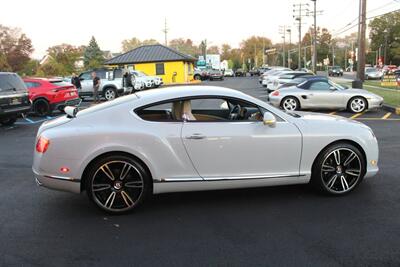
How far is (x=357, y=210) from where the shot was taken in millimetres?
5152

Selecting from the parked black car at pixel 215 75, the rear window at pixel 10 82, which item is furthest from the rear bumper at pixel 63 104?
the parked black car at pixel 215 75

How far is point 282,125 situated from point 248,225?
1364 millimetres

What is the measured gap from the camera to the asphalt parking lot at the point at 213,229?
4.01m

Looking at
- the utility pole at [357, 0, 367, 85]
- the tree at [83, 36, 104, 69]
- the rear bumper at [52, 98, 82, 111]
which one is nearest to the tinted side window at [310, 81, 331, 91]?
the rear bumper at [52, 98, 82, 111]

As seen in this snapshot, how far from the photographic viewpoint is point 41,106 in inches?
666

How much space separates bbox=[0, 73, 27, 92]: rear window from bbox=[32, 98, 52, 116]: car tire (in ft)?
10.4

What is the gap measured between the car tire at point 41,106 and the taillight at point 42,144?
12.2 m

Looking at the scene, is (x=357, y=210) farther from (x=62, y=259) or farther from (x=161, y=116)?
(x=62, y=259)

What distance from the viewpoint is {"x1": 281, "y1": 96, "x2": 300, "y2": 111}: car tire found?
16.3 meters

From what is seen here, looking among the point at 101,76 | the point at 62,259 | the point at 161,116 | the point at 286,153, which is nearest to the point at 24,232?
the point at 62,259

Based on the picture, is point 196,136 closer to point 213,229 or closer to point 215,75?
point 213,229

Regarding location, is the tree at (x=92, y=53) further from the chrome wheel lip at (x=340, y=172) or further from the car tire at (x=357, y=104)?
the chrome wheel lip at (x=340, y=172)

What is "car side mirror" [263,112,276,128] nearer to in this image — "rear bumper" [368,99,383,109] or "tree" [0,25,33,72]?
"rear bumper" [368,99,383,109]

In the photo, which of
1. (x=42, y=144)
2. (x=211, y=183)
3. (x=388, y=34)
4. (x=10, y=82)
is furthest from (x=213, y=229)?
(x=388, y=34)
